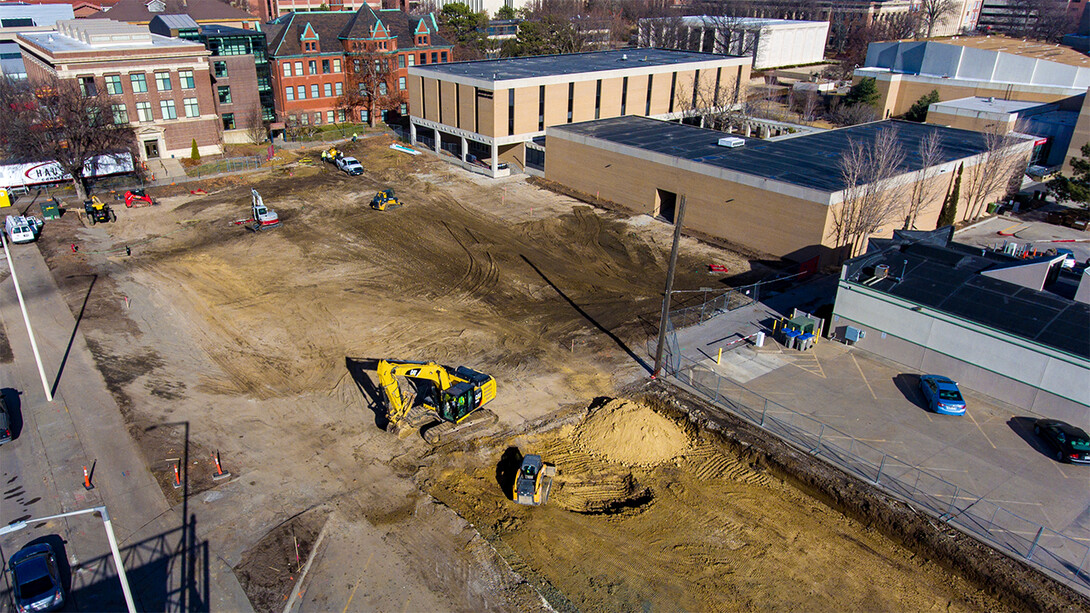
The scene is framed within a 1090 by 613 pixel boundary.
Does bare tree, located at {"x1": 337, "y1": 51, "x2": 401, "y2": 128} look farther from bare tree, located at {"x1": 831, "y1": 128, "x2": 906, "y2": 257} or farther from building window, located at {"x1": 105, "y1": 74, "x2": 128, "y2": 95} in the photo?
bare tree, located at {"x1": 831, "y1": 128, "x2": 906, "y2": 257}

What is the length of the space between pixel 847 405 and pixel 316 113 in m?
74.1

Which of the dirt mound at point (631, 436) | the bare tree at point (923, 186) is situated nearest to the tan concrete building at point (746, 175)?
the bare tree at point (923, 186)

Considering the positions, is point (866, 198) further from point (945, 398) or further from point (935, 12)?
point (935, 12)

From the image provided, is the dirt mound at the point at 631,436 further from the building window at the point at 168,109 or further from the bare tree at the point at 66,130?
the building window at the point at 168,109

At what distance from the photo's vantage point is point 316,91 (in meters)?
82.4

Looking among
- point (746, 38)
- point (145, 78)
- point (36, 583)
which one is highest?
point (746, 38)

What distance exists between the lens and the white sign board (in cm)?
5756

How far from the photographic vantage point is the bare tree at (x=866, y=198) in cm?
4434

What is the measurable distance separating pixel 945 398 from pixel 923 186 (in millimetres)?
26121

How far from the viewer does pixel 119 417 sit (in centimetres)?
2958

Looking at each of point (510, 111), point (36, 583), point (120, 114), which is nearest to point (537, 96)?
point (510, 111)

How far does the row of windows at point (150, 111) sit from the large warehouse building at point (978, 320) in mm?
Result: 66978

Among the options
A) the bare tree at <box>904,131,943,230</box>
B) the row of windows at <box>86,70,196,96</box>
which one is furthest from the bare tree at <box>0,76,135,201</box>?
the bare tree at <box>904,131,943,230</box>

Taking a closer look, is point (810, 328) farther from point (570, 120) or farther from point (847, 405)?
point (570, 120)
